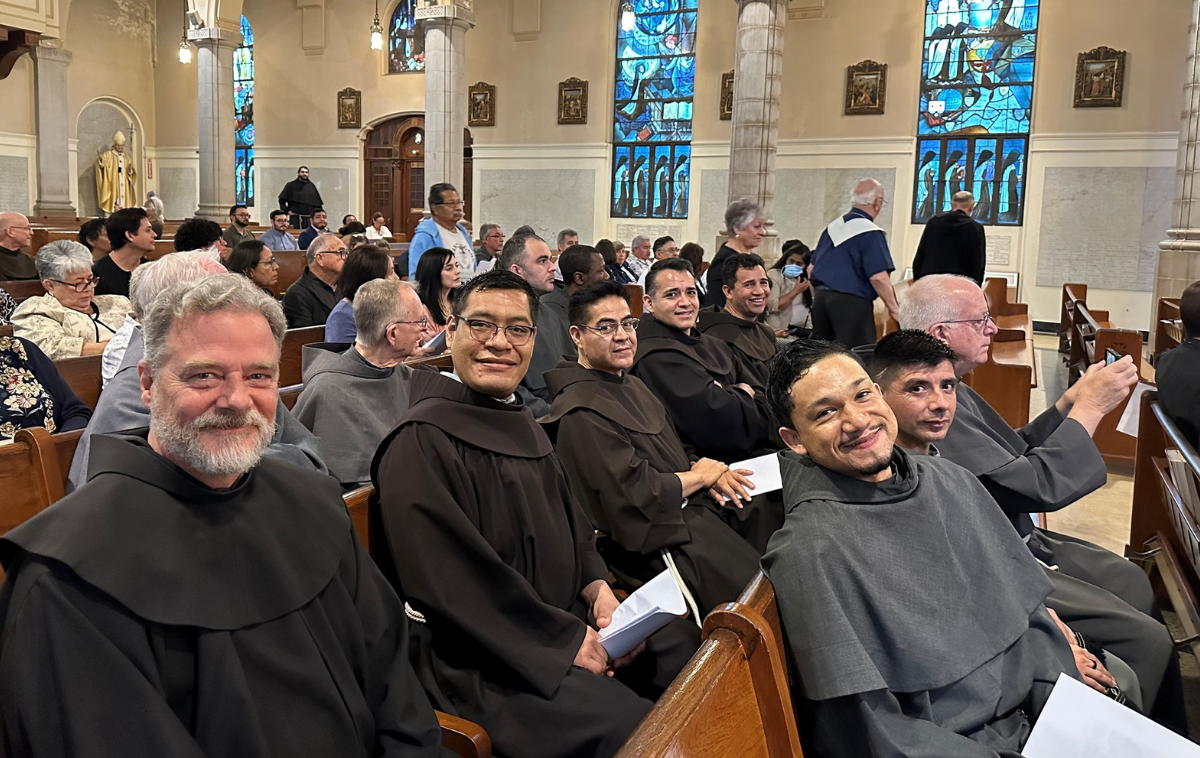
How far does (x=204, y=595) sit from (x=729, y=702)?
2.81 ft

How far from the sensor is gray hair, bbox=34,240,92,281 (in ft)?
14.9

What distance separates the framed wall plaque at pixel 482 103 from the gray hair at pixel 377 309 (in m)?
14.1

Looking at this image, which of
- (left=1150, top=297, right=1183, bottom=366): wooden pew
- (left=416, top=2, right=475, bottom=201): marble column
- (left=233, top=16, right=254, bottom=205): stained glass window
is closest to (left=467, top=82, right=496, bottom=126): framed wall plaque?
(left=416, top=2, right=475, bottom=201): marble column

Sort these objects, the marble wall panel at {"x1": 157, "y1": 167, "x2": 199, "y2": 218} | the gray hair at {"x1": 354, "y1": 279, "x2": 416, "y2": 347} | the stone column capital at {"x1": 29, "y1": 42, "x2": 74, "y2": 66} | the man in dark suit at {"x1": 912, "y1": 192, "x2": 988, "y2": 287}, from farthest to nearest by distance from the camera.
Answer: the marble wall panel at {"x1": 157, "y1": 167, "x2": 199, "y2": 218} < the stone column capital at {"x1": 29, "y1": 42, "x2": 74, "y2": 66} < the man in dark suit at {"x1": 912, "y1": 192, "x2": 988, "y2": 287} < the gray hair at {"x1": 354, "y1": 279, "x2": 416, "y2": 347}

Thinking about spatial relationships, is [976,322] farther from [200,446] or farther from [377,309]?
[200,446]

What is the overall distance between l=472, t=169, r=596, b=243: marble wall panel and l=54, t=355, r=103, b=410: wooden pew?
12.6 m

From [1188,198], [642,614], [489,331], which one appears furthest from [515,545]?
[1188,198]

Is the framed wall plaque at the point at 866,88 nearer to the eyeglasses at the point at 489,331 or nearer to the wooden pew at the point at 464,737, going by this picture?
the eyeglasses at the point at 489,331

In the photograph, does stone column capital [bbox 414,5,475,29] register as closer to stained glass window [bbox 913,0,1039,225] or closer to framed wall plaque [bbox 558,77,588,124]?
framed wall plaque [bbox 558,77,588,124]

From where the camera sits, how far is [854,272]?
20.9 feet

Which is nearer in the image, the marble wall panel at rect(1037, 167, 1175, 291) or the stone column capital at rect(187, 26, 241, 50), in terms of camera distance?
the marble wall panel at rect(1037, 167, 1175, 291)

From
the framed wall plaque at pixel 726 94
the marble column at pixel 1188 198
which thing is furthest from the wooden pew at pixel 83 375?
the framed wall plaque at pixel 726 94

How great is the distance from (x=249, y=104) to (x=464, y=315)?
19.0m

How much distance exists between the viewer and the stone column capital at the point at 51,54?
16.5 meters
